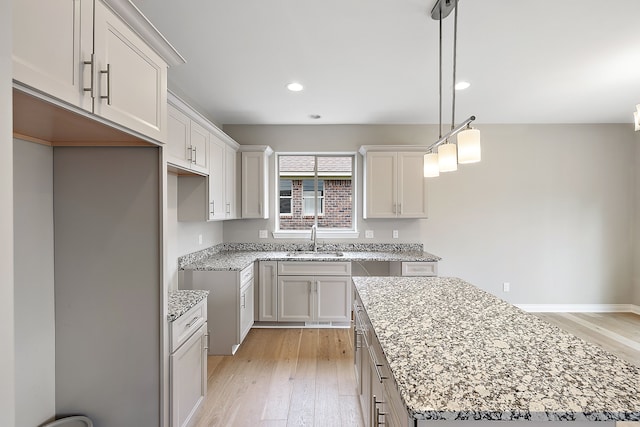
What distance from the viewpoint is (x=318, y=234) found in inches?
163

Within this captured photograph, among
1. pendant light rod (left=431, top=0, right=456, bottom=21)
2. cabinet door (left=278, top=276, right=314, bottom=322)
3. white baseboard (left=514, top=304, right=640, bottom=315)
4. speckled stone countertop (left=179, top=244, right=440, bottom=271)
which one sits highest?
pendant light rod (left=431, top=0, right=456, bottom=21)

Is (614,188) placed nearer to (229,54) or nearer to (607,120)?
(607,120)

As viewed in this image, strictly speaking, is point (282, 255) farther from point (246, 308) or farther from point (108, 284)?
point (108, 284)

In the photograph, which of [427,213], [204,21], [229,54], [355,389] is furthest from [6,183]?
[427,213]

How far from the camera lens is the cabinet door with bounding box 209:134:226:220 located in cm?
297

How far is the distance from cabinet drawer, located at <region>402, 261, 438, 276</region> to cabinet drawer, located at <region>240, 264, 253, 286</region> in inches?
69.3

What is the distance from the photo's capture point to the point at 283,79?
269 centimetres

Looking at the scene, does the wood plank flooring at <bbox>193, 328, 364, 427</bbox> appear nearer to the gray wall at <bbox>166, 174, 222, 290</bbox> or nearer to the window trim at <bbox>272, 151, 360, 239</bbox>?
the gray wall at <bbox>166, 174, 222, 290</bbox>

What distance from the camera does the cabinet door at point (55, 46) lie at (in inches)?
32.3

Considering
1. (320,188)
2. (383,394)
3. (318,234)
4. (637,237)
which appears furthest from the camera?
(320,188)

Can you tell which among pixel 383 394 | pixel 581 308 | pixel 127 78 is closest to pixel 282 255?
pixel 383 394

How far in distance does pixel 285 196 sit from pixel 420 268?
7.19ft

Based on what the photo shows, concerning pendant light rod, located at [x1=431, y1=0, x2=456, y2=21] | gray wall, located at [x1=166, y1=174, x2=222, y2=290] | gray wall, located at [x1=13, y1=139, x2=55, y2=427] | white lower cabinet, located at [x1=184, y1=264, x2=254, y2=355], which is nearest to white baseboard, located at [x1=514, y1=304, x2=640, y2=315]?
white lower cabinet, located at [x1=184, y1=264, x2=254, y2=355]

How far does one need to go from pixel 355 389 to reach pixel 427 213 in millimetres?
2303
